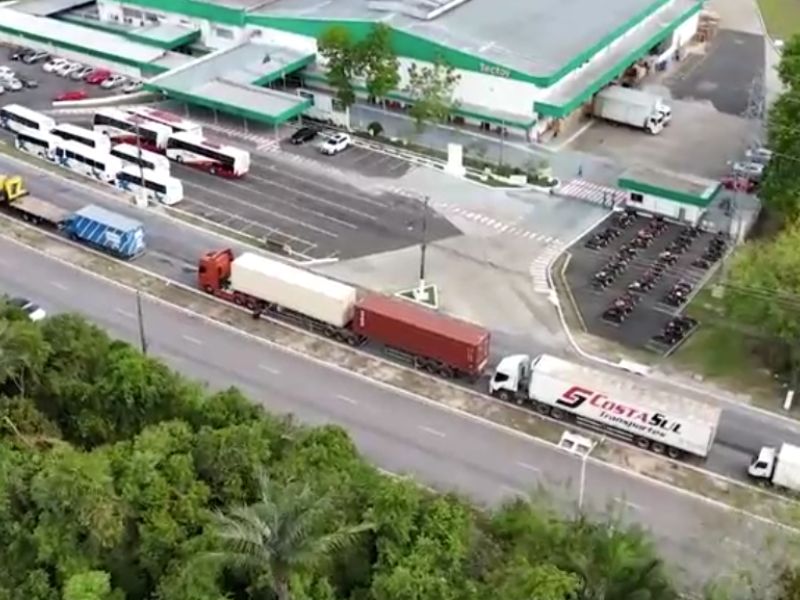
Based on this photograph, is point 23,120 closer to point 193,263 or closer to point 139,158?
point 139,158

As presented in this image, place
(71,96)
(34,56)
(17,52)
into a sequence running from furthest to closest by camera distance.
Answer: (17,52), (34,56), (71,96)

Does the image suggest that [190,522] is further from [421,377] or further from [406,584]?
[421,377]

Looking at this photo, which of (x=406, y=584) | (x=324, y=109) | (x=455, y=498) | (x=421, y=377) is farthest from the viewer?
(x=324, y=109)

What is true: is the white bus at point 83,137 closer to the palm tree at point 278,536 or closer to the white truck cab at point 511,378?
the white truck cab at point 511,378

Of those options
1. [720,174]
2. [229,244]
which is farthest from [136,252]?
[720,174]

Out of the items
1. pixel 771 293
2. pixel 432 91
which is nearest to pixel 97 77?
pixel 432 91

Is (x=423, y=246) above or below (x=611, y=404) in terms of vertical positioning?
above
